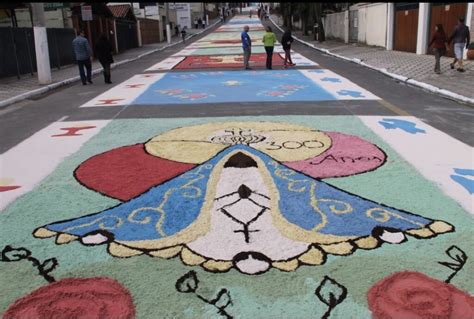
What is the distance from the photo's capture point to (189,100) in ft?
38.7

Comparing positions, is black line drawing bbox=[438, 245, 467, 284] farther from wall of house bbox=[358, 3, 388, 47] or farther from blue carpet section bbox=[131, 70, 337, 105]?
wall of house bbox=[358, 3, 388, 47]

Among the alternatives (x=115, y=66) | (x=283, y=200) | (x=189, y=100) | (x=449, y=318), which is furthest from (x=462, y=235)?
(x=115, y=66)

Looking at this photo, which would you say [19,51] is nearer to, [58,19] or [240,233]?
[58,19]

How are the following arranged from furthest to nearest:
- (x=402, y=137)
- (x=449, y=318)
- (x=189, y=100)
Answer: (x=189, y=100), (x=402, y=137), (x=449, y=318)

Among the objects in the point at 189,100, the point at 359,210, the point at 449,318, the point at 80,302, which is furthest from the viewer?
the point at 189,100

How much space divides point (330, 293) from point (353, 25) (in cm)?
3414

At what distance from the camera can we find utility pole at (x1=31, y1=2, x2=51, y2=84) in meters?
15.5

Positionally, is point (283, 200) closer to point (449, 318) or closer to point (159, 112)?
point (449, 318)

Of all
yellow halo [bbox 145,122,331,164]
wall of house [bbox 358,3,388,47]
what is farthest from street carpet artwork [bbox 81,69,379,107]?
wall of house [bbox 358,3,388,47]

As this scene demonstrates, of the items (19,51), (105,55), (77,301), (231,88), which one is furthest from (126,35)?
(77,301)

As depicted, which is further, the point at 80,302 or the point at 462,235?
the point at 462,235

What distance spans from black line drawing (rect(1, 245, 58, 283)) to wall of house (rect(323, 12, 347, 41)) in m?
34.8

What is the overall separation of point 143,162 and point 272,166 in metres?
1.75

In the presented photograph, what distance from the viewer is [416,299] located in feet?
10.0
